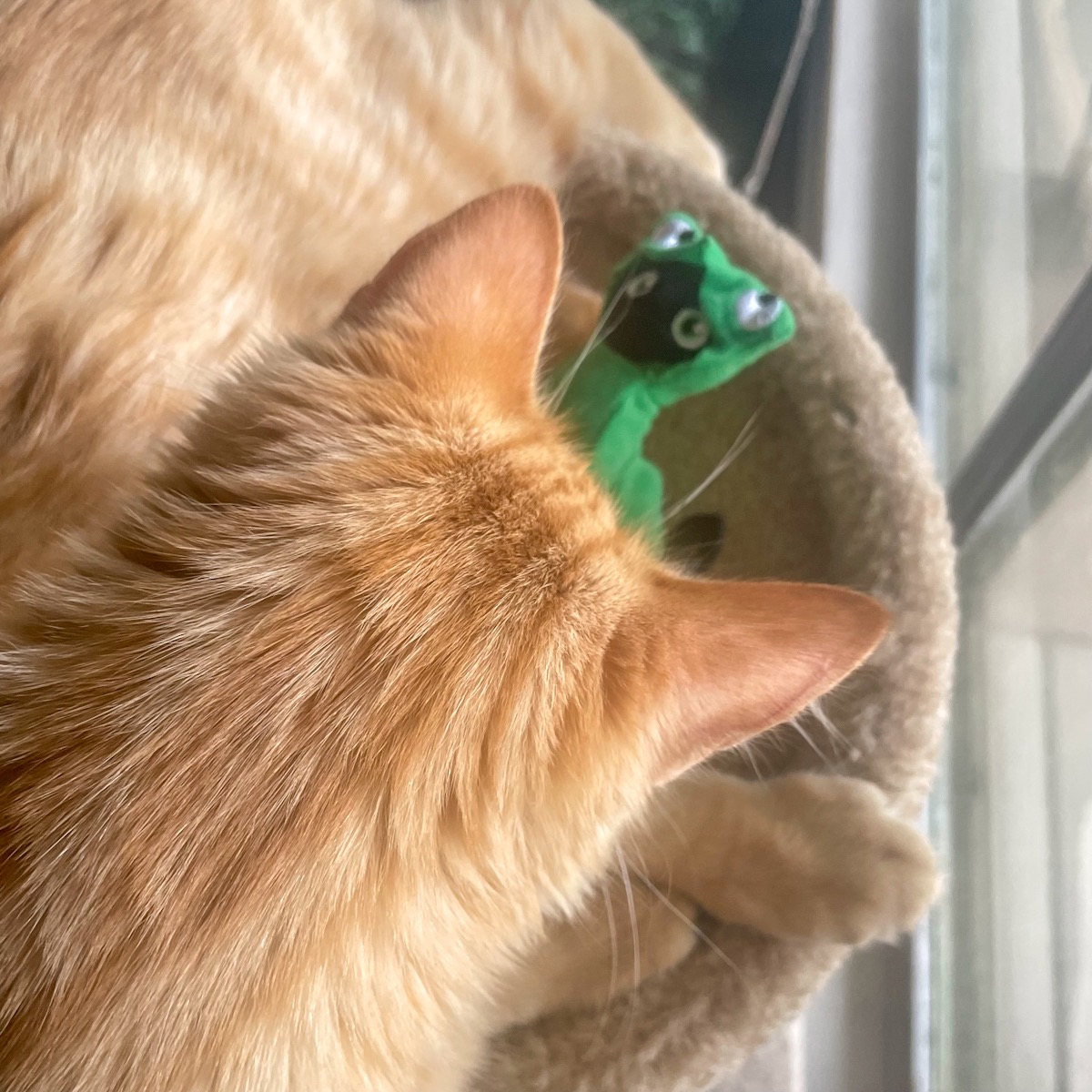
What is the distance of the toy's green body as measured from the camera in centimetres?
101

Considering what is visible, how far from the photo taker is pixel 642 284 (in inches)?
40.8

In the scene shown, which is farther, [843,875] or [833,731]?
[833,731]

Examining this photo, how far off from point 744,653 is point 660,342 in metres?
0.53

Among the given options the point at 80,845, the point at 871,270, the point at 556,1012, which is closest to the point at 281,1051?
the point at 80,845

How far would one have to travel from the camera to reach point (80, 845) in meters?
0.50

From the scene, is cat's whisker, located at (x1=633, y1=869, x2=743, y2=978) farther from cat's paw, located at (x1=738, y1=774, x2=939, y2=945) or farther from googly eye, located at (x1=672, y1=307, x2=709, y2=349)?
googly eye, located at (x1=672, y1=307, x2=709, y2=349)

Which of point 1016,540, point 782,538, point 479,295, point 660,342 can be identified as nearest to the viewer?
point 479,295

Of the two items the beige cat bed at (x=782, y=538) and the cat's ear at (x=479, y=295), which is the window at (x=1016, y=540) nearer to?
the beige cat bed at (x=782, y=538)

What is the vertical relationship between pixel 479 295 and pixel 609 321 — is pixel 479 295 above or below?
above

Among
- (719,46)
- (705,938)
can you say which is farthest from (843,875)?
(719,46)

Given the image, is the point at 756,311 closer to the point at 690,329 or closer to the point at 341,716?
the point at 690,329

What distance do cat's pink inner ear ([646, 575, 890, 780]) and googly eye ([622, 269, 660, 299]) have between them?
1.71 feet

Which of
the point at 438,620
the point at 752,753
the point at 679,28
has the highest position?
the point at 438,620

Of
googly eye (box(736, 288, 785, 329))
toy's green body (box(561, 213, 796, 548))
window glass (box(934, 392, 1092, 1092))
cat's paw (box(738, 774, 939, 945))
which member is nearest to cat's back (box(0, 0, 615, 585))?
toy's green body (box(561, 213, 796, 548))
